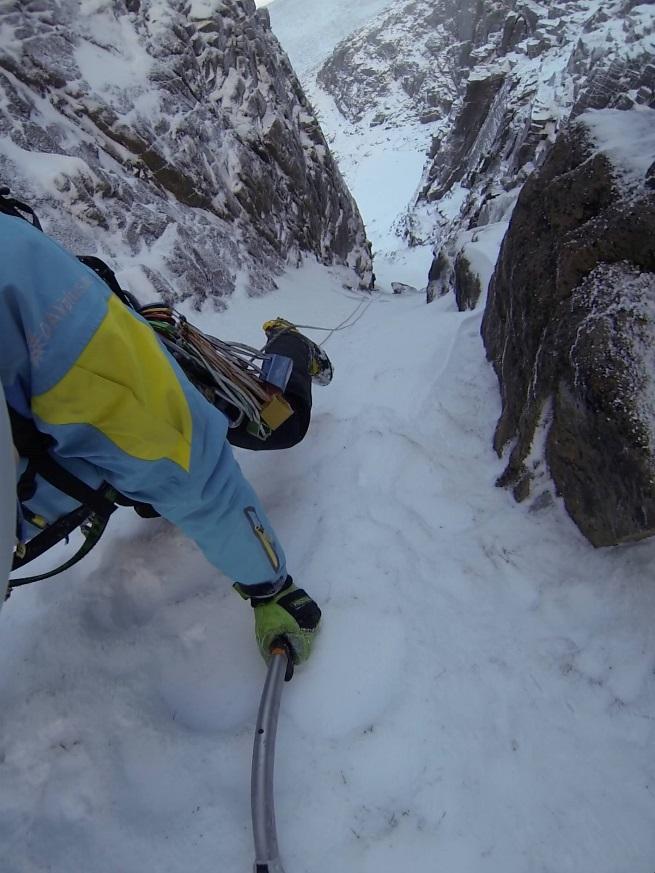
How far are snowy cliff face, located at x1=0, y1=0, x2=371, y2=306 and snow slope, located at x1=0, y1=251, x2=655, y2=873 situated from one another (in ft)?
14.1

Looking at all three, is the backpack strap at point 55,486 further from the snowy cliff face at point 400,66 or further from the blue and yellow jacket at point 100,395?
the snowy cliff face at point 400,66

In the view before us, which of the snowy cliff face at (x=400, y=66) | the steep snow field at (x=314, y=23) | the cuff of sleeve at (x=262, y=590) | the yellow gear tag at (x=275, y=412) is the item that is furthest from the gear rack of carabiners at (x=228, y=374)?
the steep snow field at (x=314, y=23)

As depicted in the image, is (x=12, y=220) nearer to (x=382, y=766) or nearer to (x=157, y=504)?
(x=157, y=504)

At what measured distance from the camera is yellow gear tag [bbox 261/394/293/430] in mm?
1940

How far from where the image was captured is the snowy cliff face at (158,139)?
207 inches

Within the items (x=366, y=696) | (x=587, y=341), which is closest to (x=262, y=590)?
(x=366, y=696)

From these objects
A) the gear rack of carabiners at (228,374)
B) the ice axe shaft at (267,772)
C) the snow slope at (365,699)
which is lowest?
the snow slope at (365,699)

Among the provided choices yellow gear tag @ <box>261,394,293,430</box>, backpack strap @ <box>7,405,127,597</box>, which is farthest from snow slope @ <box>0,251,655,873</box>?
backpack strap @ <box>7,405,127,597</box>

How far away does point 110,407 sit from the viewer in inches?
38.4

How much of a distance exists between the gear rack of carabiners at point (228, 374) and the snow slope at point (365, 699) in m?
0.38

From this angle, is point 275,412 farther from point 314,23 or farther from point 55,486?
point 314,23

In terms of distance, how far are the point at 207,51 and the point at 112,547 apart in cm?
875

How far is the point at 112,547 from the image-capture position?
6.05 ft

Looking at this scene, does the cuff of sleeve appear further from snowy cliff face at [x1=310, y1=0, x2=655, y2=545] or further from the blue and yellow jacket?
snowy cliff face at [x1=310, y1=0, x2=655, y2=545]
